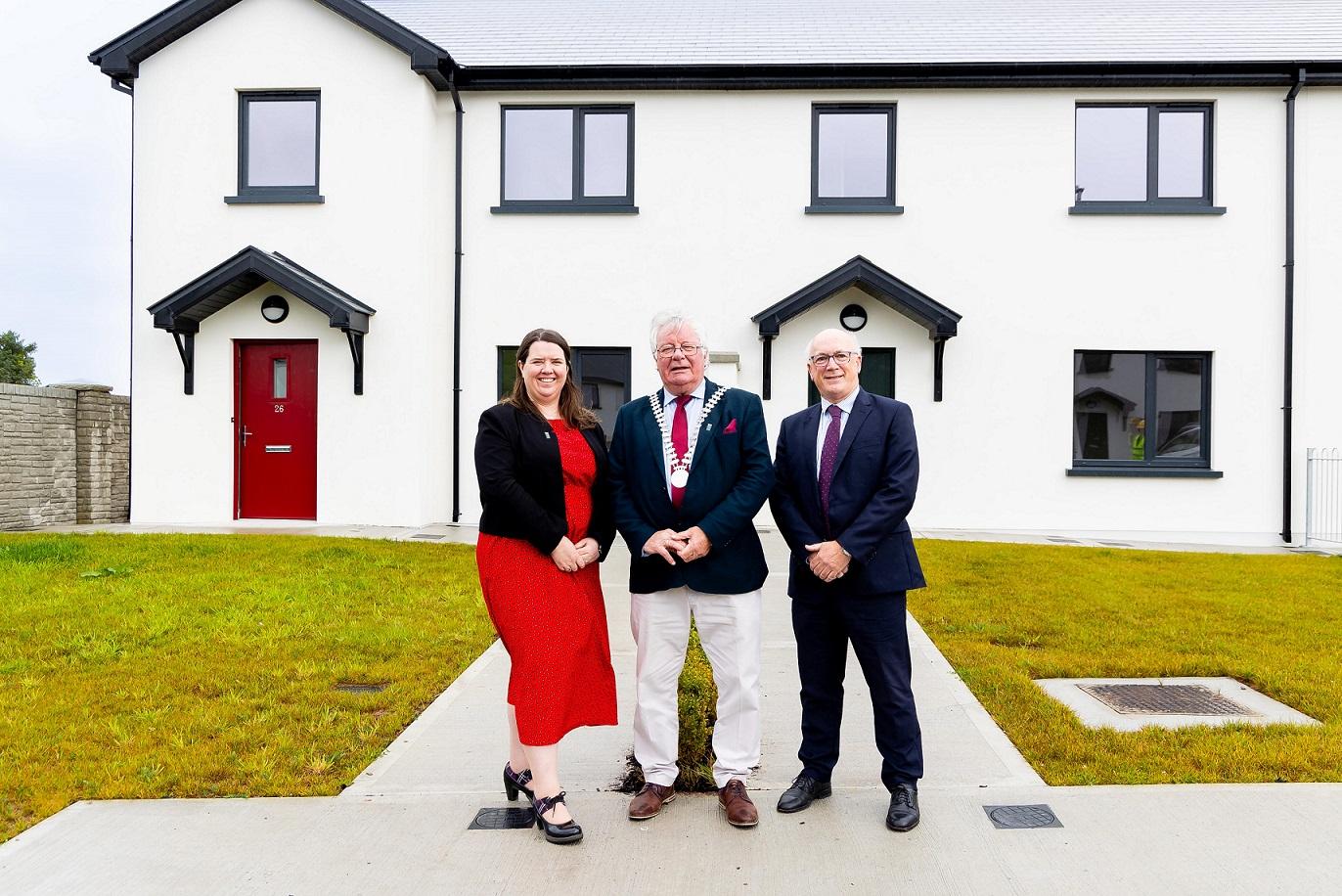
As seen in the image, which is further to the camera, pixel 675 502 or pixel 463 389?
pixel 463 389

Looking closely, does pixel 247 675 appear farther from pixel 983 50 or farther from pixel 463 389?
pixel 983 50

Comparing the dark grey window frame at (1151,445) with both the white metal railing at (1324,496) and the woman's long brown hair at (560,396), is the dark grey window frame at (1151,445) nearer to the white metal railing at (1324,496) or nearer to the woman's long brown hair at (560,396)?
the white metal railing at (1324,496)

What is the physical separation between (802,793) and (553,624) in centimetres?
116

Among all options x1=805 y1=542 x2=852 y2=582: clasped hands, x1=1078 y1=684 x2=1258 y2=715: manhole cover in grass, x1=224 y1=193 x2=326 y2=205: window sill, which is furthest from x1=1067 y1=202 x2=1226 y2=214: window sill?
x1=805 y1=542 x2=852 y2=582: clasped hands

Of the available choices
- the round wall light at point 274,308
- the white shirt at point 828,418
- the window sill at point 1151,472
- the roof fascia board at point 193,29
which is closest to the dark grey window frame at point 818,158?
the window sill at point 1151,472

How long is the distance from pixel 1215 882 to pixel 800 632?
1544 mm

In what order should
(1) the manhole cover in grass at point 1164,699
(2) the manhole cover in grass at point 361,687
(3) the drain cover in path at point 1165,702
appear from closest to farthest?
(3) the drain cover in path at point 1165,702 → (1) the manhole cover in grass at point 1164,699 → (2) the manhole cover in grass at point 361,687

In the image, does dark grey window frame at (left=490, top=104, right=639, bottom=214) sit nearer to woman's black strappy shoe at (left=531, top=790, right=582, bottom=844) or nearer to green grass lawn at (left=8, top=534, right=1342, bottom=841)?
green grass lawn at (left=8, top=534, right=1342, bottom=841)

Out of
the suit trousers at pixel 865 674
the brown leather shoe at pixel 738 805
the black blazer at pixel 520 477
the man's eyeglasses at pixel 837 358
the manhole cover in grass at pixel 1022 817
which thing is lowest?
the manhole cover in grass at pixel 1022 817

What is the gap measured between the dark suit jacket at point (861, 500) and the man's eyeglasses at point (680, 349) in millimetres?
460

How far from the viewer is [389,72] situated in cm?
1126

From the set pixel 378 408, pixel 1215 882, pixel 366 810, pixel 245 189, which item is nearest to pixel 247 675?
pixel 366 810

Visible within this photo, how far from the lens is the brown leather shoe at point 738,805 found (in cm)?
322

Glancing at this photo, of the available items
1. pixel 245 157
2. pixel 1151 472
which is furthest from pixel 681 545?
pixel 245 157
